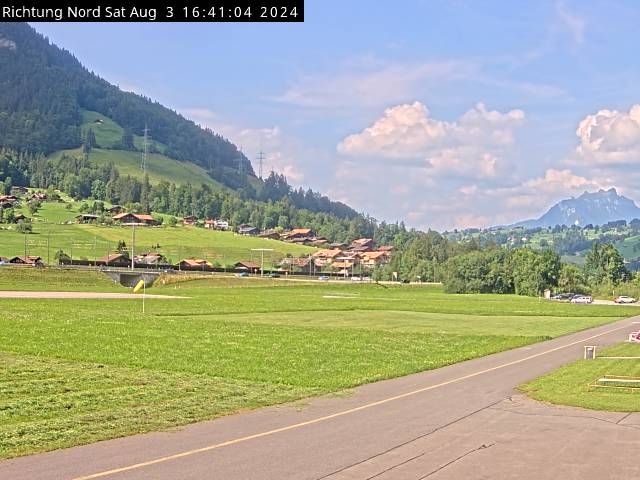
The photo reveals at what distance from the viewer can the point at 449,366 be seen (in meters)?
34.2

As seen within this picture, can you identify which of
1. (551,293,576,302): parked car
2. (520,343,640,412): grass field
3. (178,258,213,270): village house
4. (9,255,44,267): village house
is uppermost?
(9,255,44,267): village house

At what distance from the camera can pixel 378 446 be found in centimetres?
1655

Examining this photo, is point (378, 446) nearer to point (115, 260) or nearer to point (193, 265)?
point (115, 260)

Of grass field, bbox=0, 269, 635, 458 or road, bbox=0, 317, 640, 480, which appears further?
grass field, bbox=0, 269, 635, 458

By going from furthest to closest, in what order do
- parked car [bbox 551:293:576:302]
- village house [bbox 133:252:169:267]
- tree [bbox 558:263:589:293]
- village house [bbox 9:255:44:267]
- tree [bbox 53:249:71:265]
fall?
village house [bbox 133:252:169:267] → tree [bbox 558:263:589:293] → tree [bbox 53:249:71:265] → village house [bbox 9:255:44:267] → parked car [bbox 551:293:576:302]

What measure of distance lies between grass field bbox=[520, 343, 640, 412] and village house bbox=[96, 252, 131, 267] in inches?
5944

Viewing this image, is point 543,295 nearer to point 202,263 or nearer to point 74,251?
point 202,263

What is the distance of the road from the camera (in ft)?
46.4

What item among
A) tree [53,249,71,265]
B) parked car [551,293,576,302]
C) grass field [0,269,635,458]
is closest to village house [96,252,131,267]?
tree [53,249,71,265]

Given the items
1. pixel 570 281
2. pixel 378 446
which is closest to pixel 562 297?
pixel 570 281

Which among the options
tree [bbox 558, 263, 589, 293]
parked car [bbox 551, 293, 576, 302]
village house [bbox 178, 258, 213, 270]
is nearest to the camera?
parked car [bbox 551, 293, 576, 302]

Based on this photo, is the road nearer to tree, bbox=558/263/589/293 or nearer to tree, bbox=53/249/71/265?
tree, bbox=53/249/71/265

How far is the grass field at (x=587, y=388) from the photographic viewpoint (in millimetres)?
23312

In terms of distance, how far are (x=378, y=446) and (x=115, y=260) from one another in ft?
563
